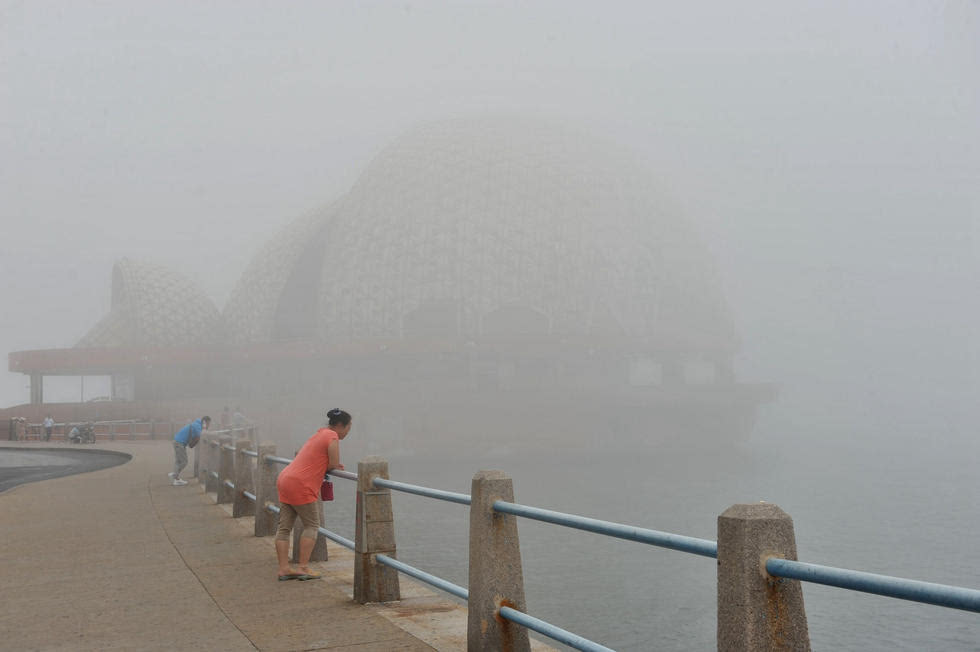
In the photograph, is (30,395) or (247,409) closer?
(247,409)

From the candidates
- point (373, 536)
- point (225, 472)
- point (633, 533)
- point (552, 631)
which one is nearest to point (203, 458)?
point (225, 472)

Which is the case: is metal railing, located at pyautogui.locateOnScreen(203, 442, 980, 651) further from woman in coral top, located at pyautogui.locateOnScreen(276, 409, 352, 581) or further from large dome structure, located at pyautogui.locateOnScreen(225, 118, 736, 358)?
large dome structure, located at pyautogui.locateOnScreen(225, 118, 736, 358)

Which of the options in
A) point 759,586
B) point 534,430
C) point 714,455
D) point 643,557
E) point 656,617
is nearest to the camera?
point 759,586

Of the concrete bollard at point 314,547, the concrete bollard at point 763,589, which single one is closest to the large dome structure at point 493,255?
the concrete bollard at point 314,547

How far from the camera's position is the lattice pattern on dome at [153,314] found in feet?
301

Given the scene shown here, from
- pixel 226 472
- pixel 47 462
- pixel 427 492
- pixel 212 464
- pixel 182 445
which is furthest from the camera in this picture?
pixel 47 462

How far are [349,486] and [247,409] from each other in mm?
21535

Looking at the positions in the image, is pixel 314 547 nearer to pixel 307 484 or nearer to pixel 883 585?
pixel 307 484

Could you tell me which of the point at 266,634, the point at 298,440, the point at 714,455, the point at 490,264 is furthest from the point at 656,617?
the point at 490,264

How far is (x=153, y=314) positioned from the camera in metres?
92.4

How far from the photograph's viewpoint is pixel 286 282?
9019cm

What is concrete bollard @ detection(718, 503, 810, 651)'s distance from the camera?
401 centimetres

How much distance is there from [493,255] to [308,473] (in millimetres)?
73175

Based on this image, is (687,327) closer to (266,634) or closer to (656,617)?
(656,617)
